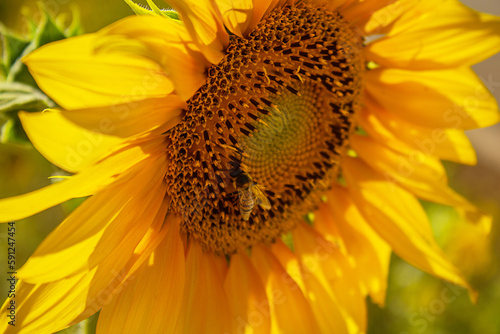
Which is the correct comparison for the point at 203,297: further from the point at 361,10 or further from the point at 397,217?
the point at 361,10

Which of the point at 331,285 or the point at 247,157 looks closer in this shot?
the point at 247,157

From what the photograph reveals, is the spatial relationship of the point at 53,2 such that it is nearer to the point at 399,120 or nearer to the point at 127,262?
the point at 127,262

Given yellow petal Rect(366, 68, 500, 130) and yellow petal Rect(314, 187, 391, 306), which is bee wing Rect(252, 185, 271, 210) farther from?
yellow petal Rect(366, 68, 500, 130)

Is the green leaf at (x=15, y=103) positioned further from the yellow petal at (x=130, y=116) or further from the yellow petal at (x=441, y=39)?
the yellow petal at (x=441, y=39)

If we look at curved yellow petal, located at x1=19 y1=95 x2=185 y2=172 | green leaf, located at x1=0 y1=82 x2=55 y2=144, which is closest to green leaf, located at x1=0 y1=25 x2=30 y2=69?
green leaf, located at x1=0 y1=82 x2=55 y2=144

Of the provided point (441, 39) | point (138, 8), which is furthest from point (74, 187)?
point (441, 39)

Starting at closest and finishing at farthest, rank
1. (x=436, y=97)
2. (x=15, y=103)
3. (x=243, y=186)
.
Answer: (x=15, y=103), (x=243, y=186), (x=436, y=97)

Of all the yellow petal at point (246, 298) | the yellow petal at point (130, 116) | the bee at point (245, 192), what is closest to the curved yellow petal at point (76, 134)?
the yellow petal at point (130, 116)
